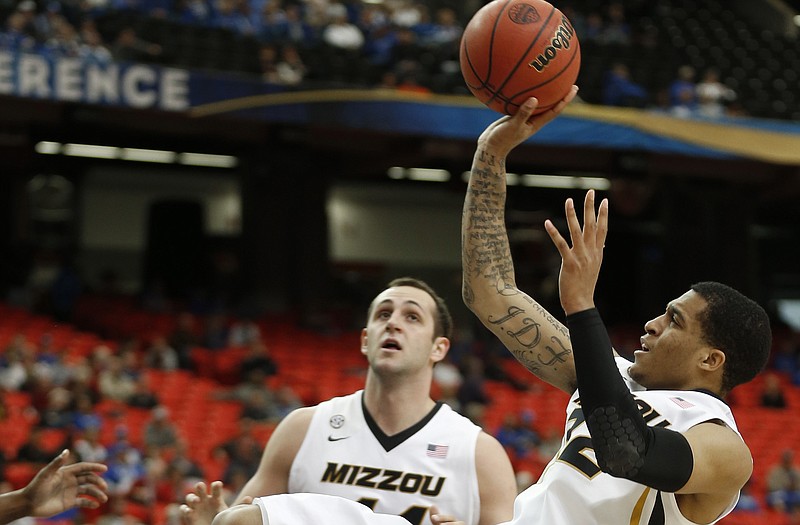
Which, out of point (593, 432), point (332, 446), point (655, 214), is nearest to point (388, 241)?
point (655, 214)

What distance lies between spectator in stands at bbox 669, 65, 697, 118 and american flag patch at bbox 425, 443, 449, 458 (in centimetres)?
1305

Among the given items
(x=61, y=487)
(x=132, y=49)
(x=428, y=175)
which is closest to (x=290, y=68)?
(x=132, y=49)

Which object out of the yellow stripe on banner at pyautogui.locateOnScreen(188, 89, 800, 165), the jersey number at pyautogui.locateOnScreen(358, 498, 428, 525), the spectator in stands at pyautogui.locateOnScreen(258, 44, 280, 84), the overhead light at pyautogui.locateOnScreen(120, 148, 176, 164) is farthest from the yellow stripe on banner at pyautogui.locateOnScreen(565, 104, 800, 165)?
the jersey number at pyautogui.locateOnScreen(358, 498, 428, 525)

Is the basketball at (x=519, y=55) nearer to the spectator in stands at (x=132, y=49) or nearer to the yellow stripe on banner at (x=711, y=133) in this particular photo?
the spectator in stands at (x=132, y=49)

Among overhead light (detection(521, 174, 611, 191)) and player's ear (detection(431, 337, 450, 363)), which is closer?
player's ear (detection(431, 337, 450, 363))

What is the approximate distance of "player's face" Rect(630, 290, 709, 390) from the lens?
11.1 ft

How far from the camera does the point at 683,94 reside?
1745 cm

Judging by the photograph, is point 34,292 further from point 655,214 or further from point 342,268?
point 655,214

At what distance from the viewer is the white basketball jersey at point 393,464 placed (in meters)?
4.47

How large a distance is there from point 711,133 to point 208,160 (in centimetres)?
836

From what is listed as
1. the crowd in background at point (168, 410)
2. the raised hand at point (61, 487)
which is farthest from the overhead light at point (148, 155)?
the raised hand at point (61, 487)

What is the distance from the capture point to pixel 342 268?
22031mm

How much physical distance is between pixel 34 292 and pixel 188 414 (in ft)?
15.3

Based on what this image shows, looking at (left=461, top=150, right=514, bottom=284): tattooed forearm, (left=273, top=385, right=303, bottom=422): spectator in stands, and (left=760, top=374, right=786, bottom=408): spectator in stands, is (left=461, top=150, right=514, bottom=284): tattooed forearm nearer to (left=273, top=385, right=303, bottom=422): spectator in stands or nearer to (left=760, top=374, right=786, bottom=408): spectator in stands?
(left=273, top=385, right=303, bottom=422): spectator in stands
